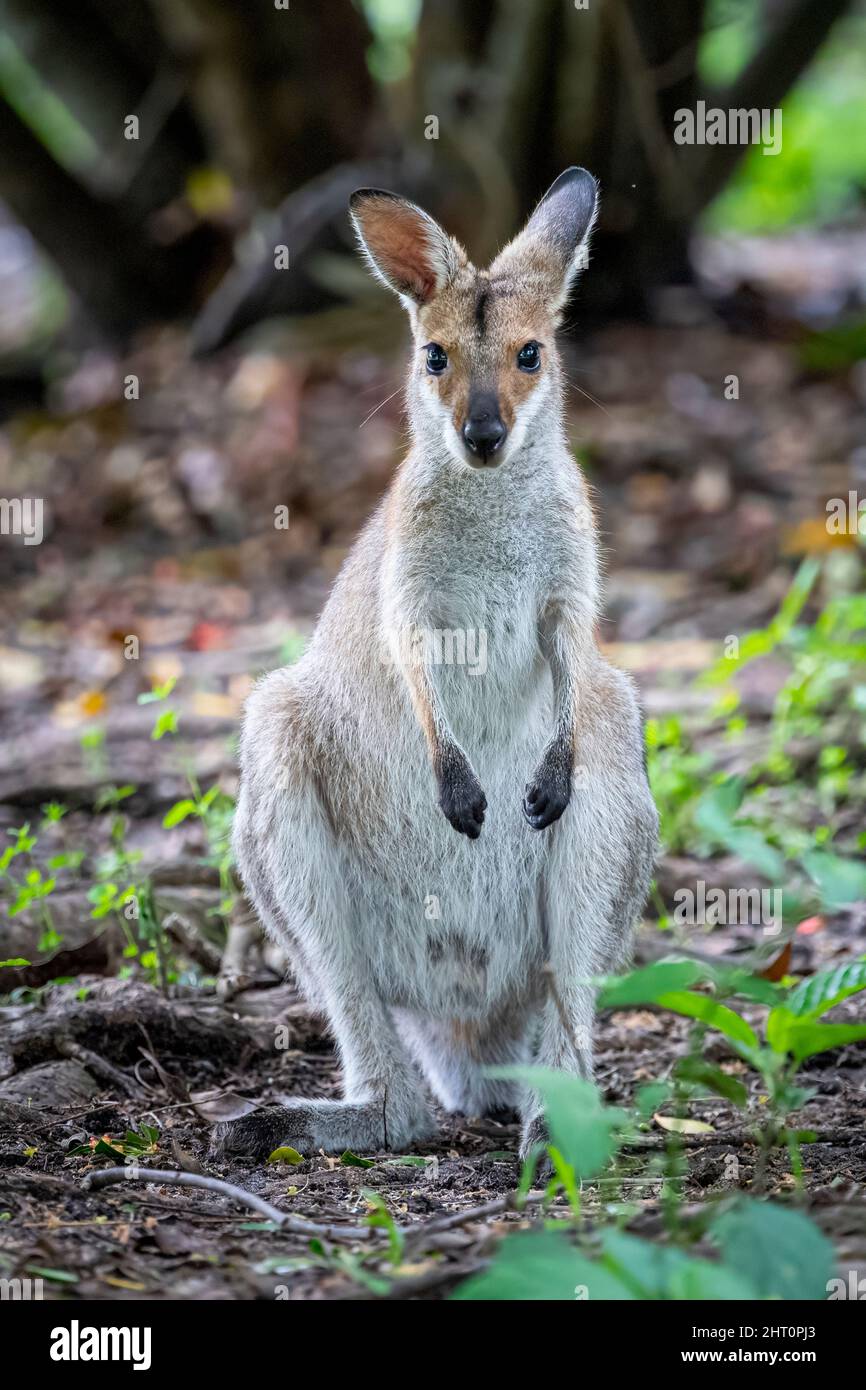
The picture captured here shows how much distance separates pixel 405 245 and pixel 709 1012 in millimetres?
2526

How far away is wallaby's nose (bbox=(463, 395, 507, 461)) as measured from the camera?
4254 mm

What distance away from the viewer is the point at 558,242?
4.71 meters

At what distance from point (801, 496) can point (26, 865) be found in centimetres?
531

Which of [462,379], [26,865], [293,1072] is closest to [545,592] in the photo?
[462,379]

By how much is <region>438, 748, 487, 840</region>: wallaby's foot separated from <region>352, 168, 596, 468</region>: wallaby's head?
788 millimetres

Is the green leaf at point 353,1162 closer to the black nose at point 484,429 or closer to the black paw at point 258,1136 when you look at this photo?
the black paw at point 258,1136

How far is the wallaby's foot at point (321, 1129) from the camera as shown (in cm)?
407

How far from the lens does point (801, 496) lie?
959 cm

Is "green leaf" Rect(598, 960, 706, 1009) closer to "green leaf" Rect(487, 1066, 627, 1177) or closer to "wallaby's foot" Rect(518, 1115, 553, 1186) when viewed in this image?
"green leaf" Rect(487, 1066, 627, 1177)

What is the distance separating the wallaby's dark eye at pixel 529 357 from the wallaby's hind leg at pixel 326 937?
3.85 ft
